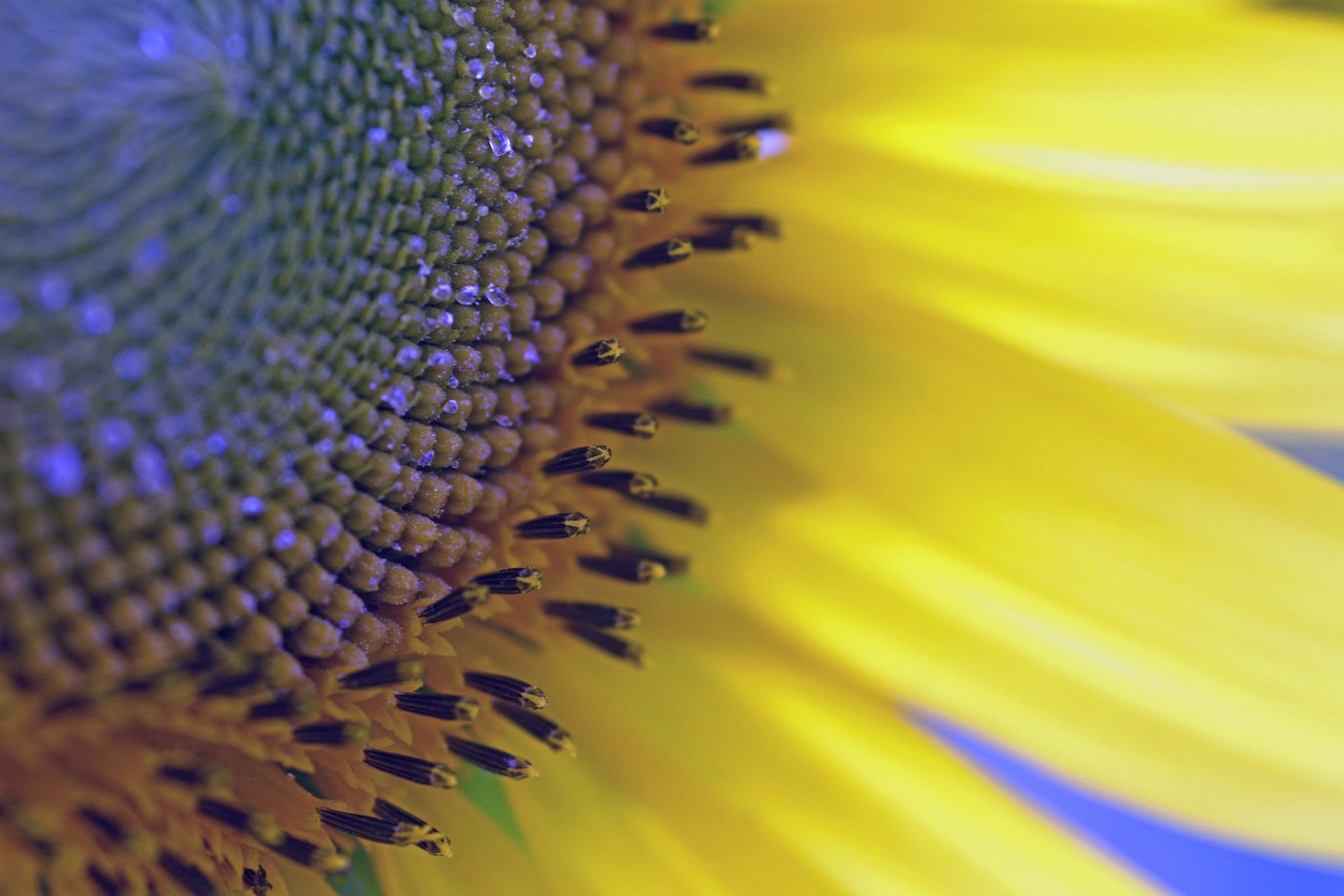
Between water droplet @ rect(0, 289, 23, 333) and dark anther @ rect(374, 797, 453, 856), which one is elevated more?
water droplet @ rect(0, 289, 23, 333)

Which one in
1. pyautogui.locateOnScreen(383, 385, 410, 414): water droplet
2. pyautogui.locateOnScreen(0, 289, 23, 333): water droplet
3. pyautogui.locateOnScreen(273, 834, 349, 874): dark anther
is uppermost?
pyautogui.locateOnScreen(383, 385, 410, 414): water droplet

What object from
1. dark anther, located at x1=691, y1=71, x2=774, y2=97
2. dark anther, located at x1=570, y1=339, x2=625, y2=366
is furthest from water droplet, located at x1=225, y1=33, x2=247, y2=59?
dark anther, located at x1=691, y1=71, x2=774, y2=97

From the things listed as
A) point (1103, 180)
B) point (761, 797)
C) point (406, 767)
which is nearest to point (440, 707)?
point (406, 767)

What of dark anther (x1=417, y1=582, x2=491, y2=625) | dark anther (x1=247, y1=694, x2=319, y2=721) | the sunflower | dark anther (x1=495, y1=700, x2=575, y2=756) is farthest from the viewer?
dark anther (x1=495, y1=700, x2=575, y2=756)

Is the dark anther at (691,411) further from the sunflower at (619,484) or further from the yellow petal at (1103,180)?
the yellow petal at (1103,180)

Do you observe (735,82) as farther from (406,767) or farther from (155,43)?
(406,767)

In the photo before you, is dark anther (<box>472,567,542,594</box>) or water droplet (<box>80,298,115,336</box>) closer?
water droplet (<box>80,298,115,336</box>)

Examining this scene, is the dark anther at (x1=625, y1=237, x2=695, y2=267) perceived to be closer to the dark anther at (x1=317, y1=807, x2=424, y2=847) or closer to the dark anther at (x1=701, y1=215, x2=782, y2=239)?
the dark anther at (x1=701, y1=215, x2=782, y2=239)
